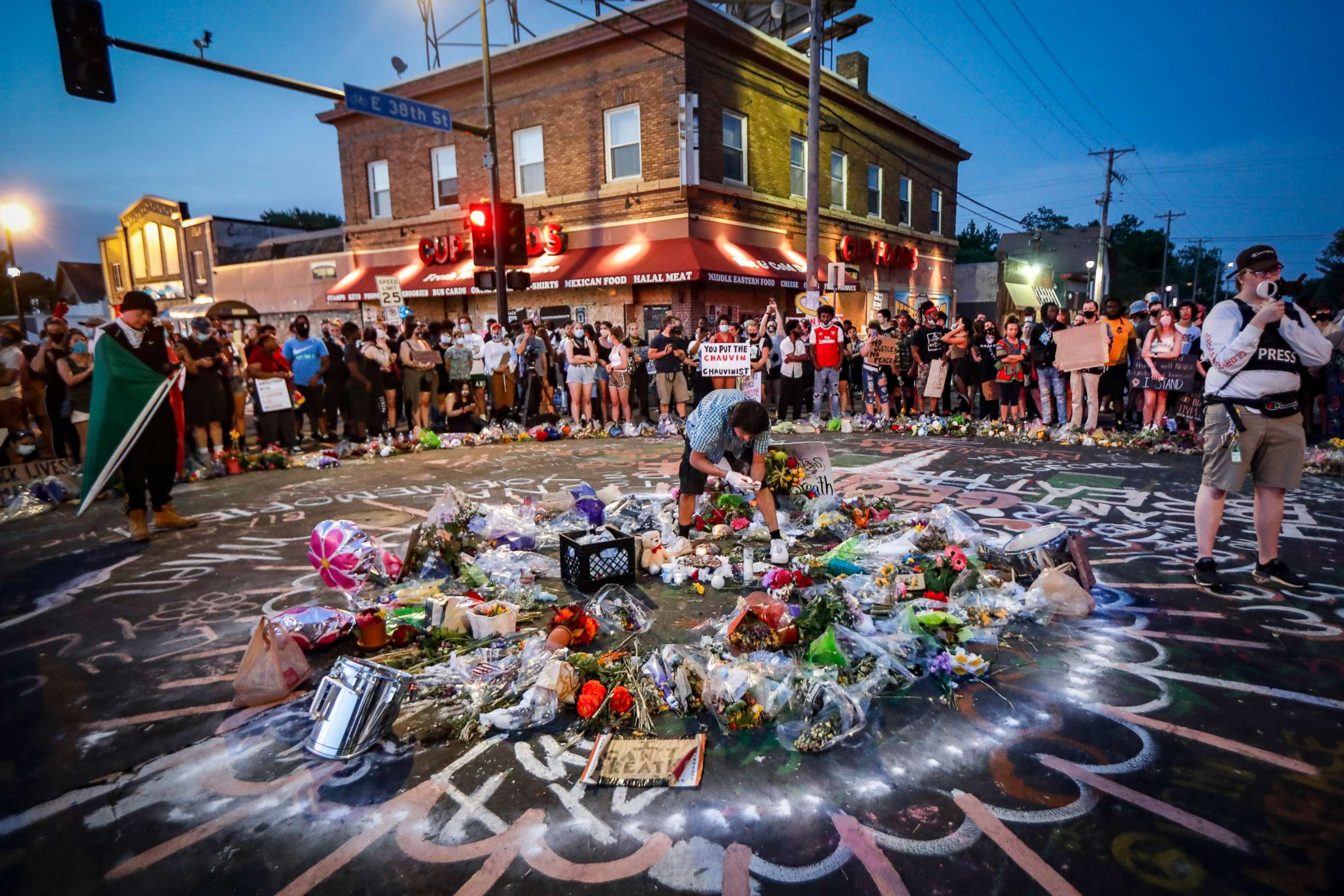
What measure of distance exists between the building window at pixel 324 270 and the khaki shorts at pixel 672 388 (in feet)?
55.7

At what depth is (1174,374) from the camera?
410 inches

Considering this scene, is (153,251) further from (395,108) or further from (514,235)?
(395,108)

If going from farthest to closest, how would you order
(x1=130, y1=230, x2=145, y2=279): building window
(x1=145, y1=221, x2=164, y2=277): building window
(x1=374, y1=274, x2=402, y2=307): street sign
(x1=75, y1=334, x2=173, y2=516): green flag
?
1. (x1=130, y1=230, x2=145, y2=279): building window
2. (x1=145, y1=221, x2=164, y2=277): building window
3. (x1=374, y1=274, x2=402, y2=307): street sign
4. (x1=75, y1=334, x2=173, y2=516): green flag

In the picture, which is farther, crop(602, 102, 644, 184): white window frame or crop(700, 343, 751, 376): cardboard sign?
crop(602, 102, 644, 184): white window frame

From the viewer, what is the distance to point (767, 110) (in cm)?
1914

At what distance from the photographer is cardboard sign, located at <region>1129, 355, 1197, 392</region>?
1030cm

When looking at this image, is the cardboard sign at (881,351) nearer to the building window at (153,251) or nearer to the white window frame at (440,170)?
the white window frame at (440,170)

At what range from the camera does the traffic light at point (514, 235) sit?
45.7ft

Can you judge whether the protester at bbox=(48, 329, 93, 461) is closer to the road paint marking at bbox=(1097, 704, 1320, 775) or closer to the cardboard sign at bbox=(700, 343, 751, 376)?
the cardboard sign at bbox=(700, 343, 751, 376)

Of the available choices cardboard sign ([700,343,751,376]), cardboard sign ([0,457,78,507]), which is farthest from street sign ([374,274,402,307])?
cardboard sign ([700,343,751,376])

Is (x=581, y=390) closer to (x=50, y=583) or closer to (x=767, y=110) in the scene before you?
(x=50, y=583)

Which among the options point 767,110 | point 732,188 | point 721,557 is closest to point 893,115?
point 767,110

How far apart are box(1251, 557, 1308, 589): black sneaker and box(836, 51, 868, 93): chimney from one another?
2255 cm

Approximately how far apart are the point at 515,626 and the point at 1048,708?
2922 mm
